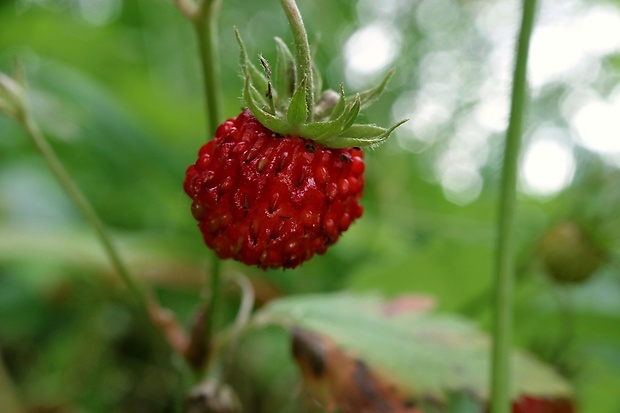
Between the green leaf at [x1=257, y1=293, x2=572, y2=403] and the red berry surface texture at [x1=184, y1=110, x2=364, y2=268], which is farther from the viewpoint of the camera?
the green leaf at [x1=257, y1=293, x2=572, y2=403]

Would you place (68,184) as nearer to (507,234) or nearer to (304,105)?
(304,105)

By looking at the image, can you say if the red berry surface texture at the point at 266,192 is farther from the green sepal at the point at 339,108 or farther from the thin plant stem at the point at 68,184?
the thin plant stem at the point at 68,184

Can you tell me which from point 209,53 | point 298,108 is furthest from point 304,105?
point 209,53

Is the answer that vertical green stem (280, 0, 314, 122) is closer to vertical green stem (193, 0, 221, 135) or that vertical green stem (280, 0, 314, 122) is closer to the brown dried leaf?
vertical green stem (193, 0, 221, 135)

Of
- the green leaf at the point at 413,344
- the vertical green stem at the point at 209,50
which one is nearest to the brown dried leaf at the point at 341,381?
the green leaf at the point at 413,344

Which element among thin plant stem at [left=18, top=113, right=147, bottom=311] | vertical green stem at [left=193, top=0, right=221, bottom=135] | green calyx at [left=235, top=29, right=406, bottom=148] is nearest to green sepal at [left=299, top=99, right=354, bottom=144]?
green calyx at [left=235, top=29, right=406, bottom=148]

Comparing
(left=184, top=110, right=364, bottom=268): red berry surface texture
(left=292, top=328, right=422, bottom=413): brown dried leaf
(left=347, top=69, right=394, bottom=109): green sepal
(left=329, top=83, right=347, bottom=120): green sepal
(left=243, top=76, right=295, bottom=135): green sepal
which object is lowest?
(left=292, top=328, right=422, bottom=413): brown dried leaf
